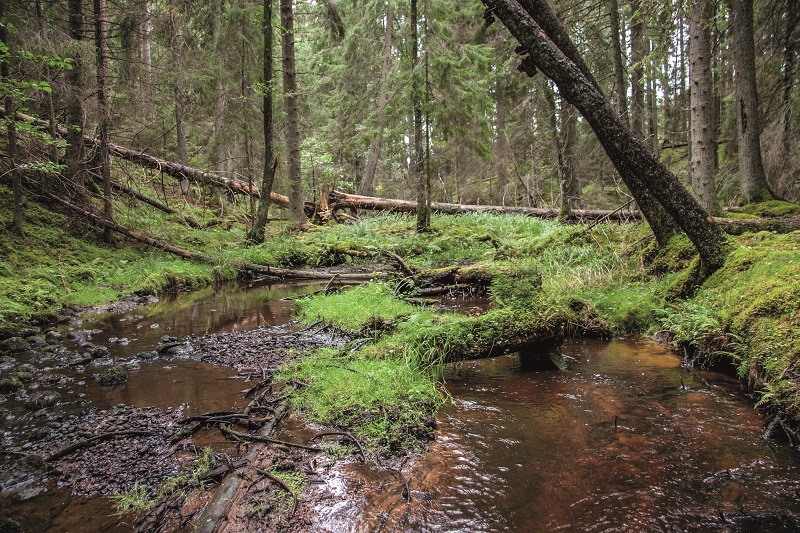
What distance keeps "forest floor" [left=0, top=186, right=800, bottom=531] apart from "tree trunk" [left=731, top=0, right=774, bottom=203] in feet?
13.0

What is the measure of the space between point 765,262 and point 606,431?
11.1ft

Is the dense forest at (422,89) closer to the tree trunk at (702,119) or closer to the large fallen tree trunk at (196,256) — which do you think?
the tree trunk at (702,119)

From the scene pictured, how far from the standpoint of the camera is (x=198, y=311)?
8.16 meters

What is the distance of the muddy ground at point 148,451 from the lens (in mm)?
2494

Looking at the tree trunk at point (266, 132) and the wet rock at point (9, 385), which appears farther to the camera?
the tree trunk at point (266, 132)

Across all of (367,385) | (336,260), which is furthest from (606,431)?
(336,260)

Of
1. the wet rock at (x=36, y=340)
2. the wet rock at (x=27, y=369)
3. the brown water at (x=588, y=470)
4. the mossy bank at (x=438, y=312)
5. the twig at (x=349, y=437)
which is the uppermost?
the mossy bank at (x=438, y=312)

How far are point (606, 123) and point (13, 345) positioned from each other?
8384 mm

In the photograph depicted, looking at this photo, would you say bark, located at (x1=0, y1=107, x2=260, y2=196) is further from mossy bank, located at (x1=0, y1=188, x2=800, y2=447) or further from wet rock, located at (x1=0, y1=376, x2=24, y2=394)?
wet rock, located at (x1=0, y1=376, x2=24, y2=394)

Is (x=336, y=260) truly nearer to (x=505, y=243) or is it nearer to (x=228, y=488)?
(x=505, y=243)

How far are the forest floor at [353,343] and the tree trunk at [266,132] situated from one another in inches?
141

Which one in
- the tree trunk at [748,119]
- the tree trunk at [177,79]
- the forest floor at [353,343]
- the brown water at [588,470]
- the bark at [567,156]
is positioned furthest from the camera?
the bark at [567,156]

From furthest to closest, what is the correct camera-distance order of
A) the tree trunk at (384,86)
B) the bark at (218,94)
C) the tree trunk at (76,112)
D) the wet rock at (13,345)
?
the tree trunk at (384,86)
the bark at (218,94)
the tree trunk at (76,112)
the wet rock at (13,345)

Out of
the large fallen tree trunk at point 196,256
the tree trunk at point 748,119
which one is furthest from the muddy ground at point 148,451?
the tree trunk at point 748,119
